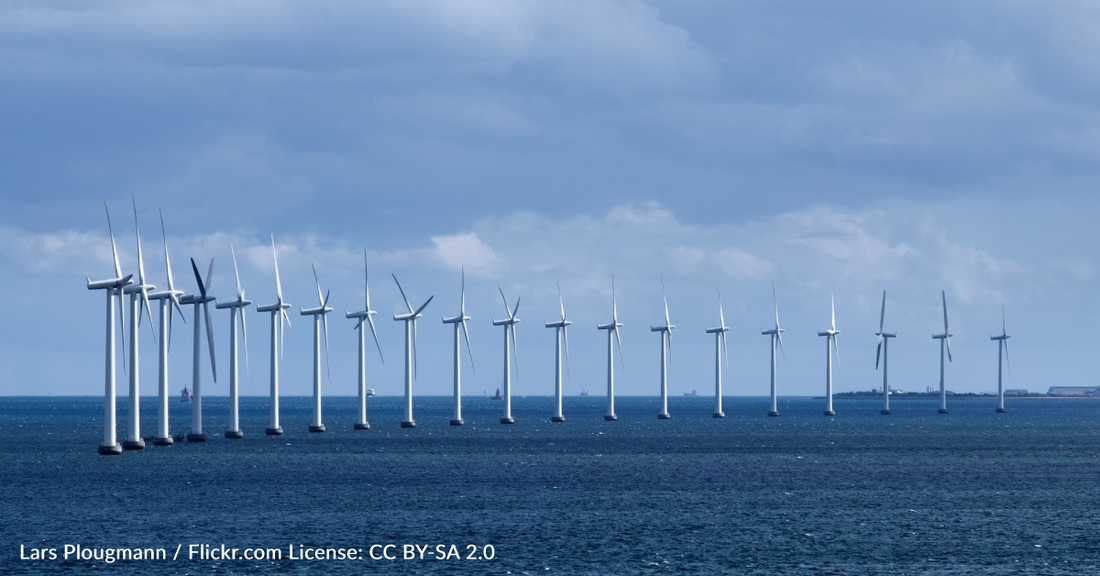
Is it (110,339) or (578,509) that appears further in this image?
(110,339)

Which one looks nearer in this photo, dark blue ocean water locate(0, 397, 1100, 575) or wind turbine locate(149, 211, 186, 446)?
dark blue ocean water locate(0, 397, 1100, 575)

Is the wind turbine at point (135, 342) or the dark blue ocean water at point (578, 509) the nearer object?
the dark blue ocean water at point (578, 509)

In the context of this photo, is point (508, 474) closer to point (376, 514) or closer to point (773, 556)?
point (376, 514)

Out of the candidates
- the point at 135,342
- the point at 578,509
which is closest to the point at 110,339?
the point at 135,342

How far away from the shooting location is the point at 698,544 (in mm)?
71938

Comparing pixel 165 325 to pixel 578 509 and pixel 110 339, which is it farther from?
pixel 578 509

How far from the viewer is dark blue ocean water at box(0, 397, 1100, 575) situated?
6612cm

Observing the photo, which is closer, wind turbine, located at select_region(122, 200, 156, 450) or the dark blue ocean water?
the dark blue ocean water

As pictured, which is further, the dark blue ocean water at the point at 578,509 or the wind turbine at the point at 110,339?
the wind turbine at the point at 110,339

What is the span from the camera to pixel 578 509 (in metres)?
87.9

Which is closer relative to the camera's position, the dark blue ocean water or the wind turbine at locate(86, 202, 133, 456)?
the dark blue ocean water

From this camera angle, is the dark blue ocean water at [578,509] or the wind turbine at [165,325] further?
the wind turbine at [165,325]

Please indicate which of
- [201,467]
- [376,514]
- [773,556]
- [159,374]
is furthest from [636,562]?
[159,374]

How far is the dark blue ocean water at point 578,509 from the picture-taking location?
66.1m
